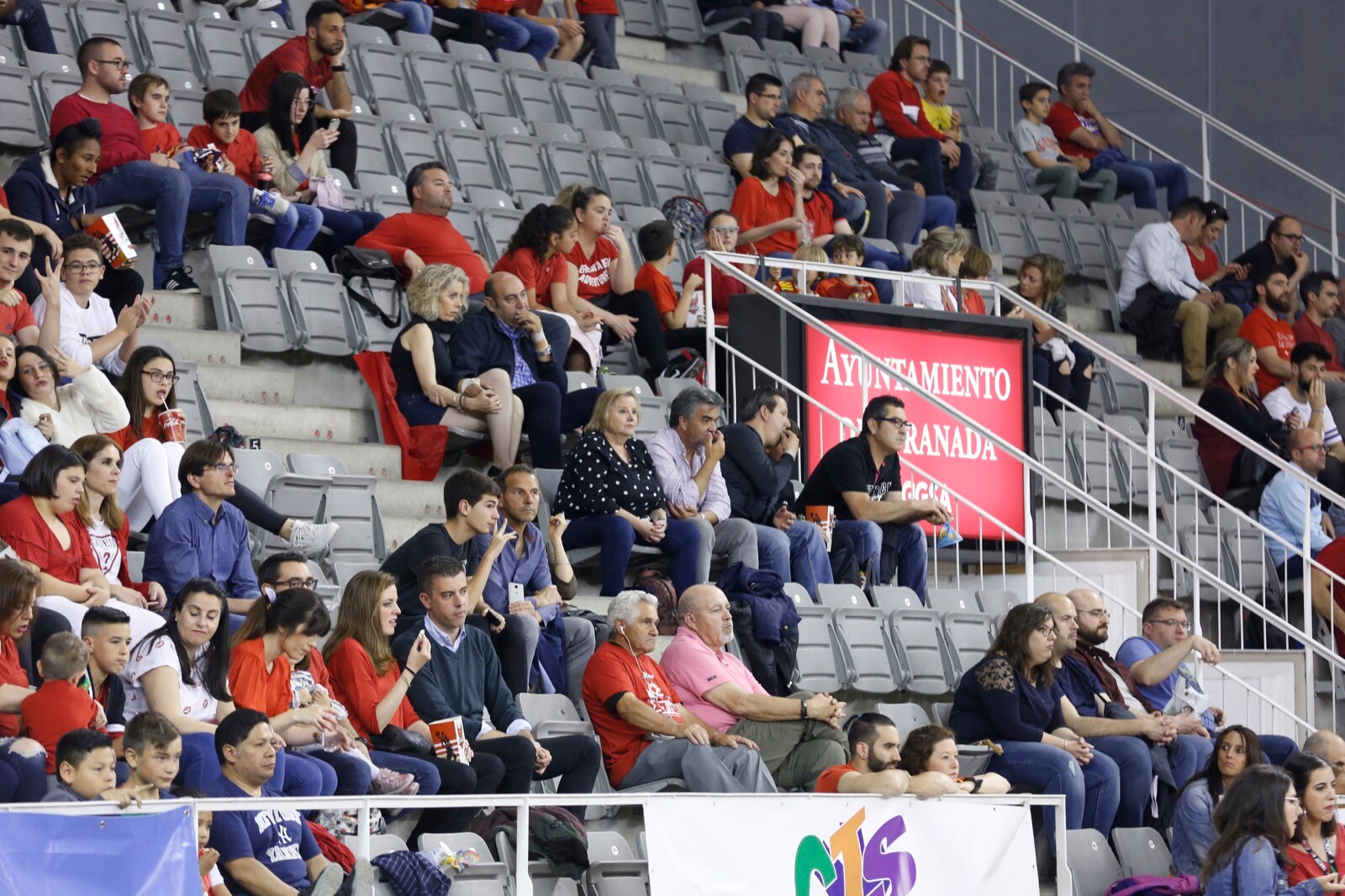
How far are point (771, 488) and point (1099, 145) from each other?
639 cm

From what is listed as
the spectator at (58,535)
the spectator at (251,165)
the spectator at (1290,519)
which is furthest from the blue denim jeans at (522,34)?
the spectator at (58,535)

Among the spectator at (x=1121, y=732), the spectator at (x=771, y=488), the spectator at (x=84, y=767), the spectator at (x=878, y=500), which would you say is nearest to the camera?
the spectator at (x=84, y=767)

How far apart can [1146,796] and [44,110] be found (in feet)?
18.4

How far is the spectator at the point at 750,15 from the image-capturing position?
13906 millimetres

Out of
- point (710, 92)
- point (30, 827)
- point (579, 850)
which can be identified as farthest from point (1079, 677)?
point (710, 92)

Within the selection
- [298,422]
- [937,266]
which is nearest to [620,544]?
[298,422]

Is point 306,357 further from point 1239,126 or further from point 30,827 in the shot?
point 1239,126

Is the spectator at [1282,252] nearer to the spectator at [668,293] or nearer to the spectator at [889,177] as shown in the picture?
the spectator at [889,177]

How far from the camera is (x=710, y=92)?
13.2 metres

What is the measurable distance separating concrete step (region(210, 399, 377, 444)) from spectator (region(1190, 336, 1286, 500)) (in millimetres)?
4638

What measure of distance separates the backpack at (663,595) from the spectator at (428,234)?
2114mm

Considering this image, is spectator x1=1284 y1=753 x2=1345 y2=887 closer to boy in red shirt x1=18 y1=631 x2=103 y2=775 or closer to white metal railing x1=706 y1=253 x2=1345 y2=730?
white metal railing x1=706 y1=253 x2=1345 y2=730

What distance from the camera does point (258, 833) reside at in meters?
5.69

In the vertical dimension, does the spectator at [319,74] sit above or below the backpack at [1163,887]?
above
